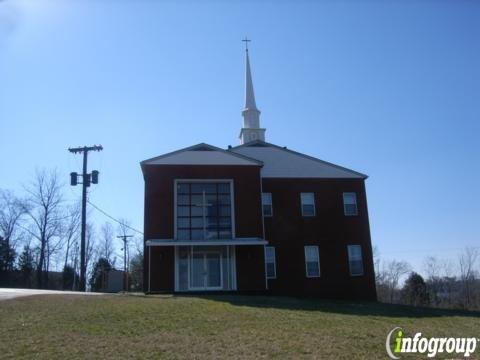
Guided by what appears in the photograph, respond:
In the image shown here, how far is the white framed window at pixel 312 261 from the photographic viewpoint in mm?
27516

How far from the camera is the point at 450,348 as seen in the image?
11.7m

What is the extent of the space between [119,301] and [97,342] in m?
6.36

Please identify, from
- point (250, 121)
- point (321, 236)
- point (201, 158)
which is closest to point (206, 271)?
point (201, 158)

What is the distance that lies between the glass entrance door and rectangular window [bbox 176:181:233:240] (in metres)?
0.96

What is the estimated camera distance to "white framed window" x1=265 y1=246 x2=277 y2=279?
27.0 m

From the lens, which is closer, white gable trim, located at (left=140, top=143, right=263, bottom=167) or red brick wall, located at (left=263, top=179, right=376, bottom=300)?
white gable trim, located at (left=140, top=143, right=263, bottom=167)

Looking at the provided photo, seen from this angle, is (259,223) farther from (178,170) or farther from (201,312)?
(201,312)

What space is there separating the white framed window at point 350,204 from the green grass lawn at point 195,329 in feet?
38.7

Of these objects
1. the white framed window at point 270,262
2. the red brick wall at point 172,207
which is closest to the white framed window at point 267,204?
the white framed window at point 270,262

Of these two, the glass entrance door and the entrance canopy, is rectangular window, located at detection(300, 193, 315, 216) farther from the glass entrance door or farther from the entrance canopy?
the glass entrance door

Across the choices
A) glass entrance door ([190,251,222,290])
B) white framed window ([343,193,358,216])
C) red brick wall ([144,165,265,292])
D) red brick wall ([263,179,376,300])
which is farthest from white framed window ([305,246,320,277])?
glass entrance door ([190,251,222,290])

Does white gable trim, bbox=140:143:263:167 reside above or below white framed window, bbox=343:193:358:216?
above

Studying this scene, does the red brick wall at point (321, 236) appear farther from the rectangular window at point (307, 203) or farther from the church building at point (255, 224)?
the rectangular window at point (307, 203)

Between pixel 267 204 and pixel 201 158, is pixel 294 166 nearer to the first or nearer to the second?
pixel 267 204
